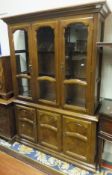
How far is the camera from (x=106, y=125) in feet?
5.65

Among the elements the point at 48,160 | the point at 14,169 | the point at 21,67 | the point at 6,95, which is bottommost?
the point at 48,160

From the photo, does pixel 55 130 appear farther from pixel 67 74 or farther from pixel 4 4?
pixel 4 4

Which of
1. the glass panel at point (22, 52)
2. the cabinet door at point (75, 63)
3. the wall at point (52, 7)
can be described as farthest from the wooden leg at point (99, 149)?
the glass panel at point (22, 52)

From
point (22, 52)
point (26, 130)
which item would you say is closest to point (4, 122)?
point (26, 130)

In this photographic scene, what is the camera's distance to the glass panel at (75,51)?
1816mm

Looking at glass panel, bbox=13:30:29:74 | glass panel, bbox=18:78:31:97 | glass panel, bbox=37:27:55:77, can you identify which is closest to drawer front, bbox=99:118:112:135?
glass panel, bbox=37:27:55:77

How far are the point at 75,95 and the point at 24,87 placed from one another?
0.80 meters

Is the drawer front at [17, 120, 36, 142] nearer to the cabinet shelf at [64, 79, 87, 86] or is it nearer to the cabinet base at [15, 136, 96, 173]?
the cabinet base at [15, 136, 96, 173]

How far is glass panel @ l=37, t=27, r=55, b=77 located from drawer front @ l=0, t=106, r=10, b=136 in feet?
2.72

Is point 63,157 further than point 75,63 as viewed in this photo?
Yes

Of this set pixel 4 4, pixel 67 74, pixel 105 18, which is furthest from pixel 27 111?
pixel 4 4

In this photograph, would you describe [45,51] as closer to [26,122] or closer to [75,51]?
[75,51]

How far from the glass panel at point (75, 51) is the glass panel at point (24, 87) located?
2.25 ft

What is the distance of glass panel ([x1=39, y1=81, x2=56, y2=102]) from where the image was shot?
218 cm
